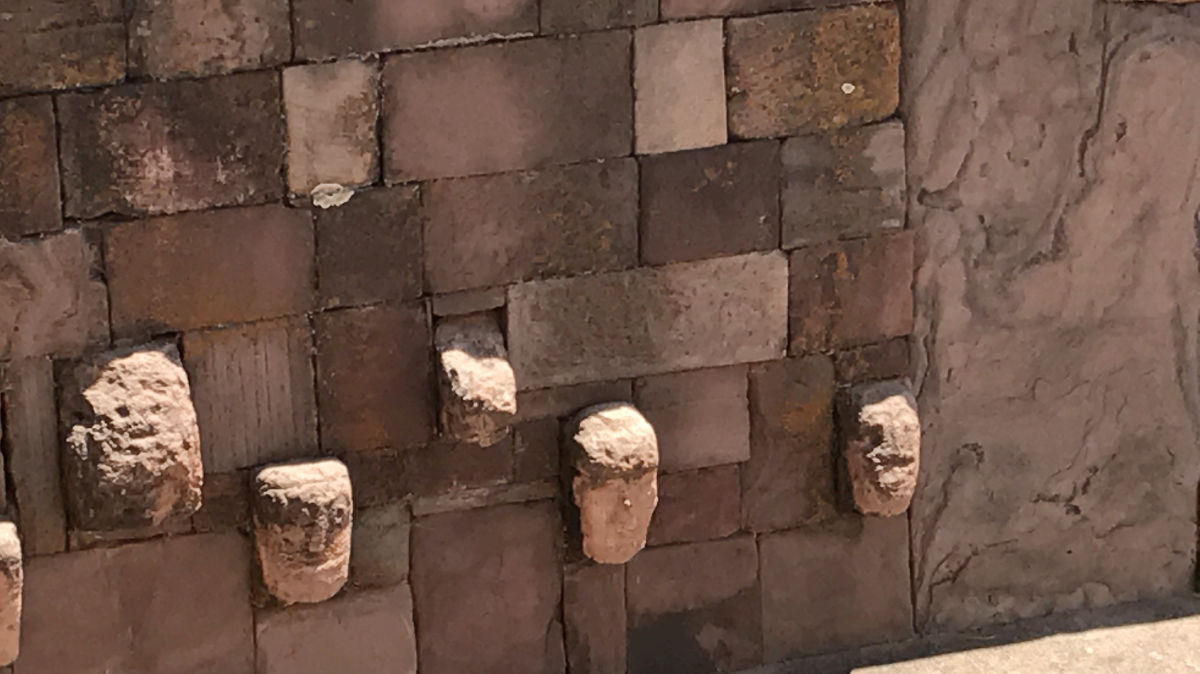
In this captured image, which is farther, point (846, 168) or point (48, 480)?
point (846, 168)

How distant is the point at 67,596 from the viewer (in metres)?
5.19

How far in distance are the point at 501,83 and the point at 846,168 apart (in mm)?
1175

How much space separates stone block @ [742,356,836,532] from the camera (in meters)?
5.83

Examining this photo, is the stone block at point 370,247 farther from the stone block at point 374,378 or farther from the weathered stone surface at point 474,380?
the weathered stone surface at point 474,380

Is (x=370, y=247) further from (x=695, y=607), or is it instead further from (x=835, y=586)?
(x=835, y=586)

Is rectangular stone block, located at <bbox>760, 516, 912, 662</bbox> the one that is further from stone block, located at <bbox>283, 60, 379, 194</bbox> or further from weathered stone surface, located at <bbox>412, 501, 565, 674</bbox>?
stone block, located at <bbox>283, 60, 379, 194</bbox>

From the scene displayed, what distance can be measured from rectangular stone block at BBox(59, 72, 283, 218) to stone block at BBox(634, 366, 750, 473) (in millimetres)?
1404

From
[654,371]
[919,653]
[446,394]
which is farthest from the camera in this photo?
[919,653]

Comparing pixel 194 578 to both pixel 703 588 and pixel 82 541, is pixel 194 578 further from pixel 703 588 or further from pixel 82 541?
pixel 703 588

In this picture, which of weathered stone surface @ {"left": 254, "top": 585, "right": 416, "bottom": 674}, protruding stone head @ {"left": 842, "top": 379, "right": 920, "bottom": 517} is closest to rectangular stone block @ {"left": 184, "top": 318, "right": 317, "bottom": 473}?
weathered stone surface @ {"left": 254, "top": 585, "right": 416, "bottom": 674}

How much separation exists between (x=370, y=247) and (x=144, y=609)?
4.14 feet

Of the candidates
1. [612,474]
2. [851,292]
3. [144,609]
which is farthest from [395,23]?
[144,609]

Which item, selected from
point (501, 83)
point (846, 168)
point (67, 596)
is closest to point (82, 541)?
point (67, 596)

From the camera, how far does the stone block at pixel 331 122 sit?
16.6ft
